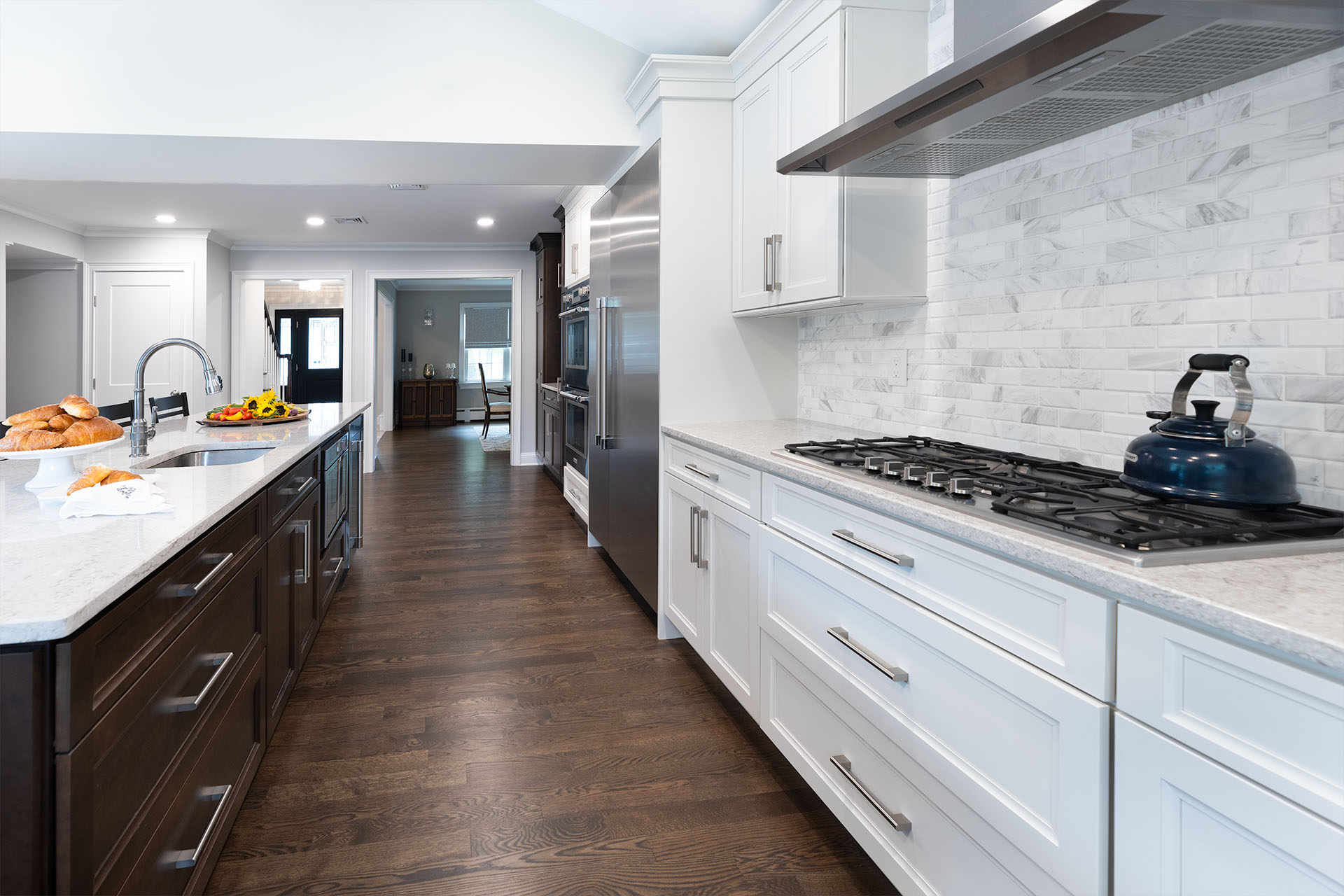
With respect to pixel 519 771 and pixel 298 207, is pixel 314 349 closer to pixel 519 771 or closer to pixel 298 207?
pixel 298 207

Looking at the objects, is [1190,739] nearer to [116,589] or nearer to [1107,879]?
[1107,879]

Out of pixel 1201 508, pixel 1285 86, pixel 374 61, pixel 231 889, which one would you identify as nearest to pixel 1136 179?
pixel 1285 86

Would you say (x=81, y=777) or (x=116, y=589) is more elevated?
(x=116, y=589)

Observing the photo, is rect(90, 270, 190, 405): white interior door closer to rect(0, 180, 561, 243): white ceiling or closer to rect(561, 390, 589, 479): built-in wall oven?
rect(0, 180, 561, 243): white ceiling

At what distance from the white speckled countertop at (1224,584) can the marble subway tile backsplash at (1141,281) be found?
51cm

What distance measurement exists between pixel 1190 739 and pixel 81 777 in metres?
1.32

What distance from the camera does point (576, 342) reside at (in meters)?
5.09

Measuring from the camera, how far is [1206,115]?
148 centimetres

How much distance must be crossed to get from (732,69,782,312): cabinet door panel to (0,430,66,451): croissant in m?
2.06

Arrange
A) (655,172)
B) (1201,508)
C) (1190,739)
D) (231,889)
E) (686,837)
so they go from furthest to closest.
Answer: (655,172)
(686,837)
(231,889)
(1201,508)
(1190,739)

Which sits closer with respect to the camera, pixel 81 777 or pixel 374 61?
pixel 81 777

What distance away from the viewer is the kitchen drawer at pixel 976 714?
1000 millimetres

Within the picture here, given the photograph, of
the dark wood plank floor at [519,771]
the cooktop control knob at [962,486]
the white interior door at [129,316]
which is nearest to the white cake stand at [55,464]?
the dark wood plank floor at [519,771]

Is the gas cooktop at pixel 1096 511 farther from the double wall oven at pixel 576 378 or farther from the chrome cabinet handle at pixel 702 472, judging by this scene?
the double wall oven at pixel 576 378
